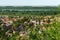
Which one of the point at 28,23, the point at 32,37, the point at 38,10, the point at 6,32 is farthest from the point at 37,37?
the point at 38,10

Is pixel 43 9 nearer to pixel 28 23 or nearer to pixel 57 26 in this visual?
pixel 28 23

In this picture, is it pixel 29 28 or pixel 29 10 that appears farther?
pixel 29 10

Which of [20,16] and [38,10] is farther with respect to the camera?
[38,10]

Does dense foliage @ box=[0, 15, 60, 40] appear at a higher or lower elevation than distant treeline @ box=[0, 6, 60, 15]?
lower

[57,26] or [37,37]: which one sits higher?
[57,26]

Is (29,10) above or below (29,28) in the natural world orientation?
above

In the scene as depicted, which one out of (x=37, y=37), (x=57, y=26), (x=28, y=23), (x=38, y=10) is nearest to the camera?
(x=57, y=26)

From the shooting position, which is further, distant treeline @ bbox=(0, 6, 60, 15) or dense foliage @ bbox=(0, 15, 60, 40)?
distant treeline @ bbox=(0, 6, 60, 15)

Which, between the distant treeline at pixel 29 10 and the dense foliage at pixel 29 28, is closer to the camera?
the dense foliage at pixel 29 28

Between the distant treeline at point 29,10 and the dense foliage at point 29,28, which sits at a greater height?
the distant treeline at point 29,10

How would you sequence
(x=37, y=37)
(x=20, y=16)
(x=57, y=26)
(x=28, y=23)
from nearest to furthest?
(x=57, y=26) < (x=37, y=37) < (x=28, y=23) < (x=20, y=16)
